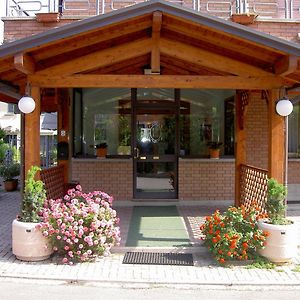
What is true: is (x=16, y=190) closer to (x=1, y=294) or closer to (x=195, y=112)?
(x=195, y=112)

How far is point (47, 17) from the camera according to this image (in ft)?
32.9

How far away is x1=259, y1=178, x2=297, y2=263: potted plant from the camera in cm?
613

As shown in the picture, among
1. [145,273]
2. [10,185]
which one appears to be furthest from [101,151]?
[145,273]

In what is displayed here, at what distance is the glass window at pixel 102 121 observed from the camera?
11008mm

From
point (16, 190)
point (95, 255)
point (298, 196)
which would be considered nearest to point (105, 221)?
point (95, 255)

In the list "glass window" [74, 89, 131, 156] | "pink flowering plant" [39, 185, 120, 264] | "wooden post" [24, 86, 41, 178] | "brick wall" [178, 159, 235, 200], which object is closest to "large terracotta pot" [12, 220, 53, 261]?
"pink flowering plant" [39, 185, 120, 264]

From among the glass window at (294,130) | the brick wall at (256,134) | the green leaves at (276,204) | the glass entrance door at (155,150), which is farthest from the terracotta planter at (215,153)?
the green leaves at (276,204)

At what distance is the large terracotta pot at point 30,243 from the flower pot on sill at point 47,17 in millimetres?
5592

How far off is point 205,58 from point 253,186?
2.69 m

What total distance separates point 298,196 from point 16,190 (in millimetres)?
9017

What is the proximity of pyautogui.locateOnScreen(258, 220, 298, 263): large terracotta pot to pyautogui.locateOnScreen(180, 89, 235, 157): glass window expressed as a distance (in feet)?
16.1

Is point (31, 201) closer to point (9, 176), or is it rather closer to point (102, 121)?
point (102, 121)

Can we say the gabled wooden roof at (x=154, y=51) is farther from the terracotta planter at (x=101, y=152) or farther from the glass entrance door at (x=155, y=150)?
the terracotta planter at (x=101, y=152)

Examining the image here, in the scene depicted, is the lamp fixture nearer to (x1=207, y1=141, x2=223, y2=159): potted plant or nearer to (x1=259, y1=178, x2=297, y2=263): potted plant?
(x1=259, y1=178, x2=297, y2=263): potted plant
